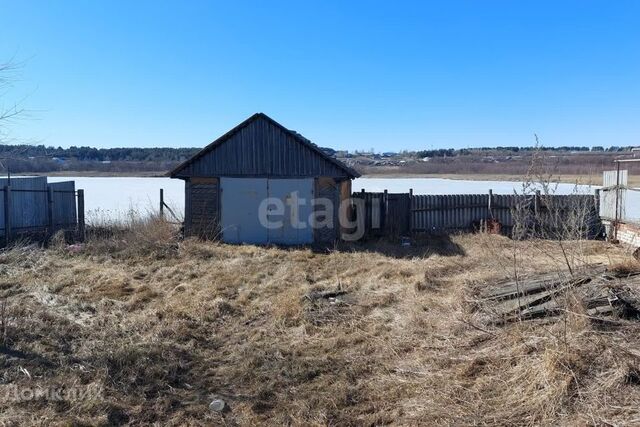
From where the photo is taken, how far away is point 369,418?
448 centimetres

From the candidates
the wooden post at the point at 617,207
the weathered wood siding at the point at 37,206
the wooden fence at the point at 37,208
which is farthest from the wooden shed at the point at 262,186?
the wooden post at the point at 617,207

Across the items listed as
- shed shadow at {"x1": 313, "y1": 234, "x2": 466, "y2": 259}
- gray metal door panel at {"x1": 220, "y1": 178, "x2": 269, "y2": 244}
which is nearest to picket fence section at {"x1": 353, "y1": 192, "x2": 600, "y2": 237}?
shed shadow at {"x1": 313, "y1": 234, "x2": 466, "y2": 259}

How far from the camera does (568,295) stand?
18.0 feet

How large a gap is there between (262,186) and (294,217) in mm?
1515

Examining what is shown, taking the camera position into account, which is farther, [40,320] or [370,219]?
[370,219]

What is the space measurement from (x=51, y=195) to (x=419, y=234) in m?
13.9

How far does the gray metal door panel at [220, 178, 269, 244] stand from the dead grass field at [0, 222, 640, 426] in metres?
6.13

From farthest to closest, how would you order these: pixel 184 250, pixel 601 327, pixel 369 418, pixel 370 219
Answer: pixel 370 219 < pixel 184 250 < pixel 601 327 < pixel 369 418

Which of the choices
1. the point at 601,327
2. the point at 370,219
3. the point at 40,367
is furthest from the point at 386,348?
the point at 370,219

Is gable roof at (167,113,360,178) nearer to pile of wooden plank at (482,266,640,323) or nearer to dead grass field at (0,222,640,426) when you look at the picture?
dead grass field at (0,222,640,426)

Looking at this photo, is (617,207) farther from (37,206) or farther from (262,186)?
(37,206)

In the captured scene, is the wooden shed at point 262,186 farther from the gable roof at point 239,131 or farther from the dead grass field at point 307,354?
the dead grass field at point 307,354

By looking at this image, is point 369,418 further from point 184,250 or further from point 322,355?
point 184,250

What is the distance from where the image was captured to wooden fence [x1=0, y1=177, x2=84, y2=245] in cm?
1650
